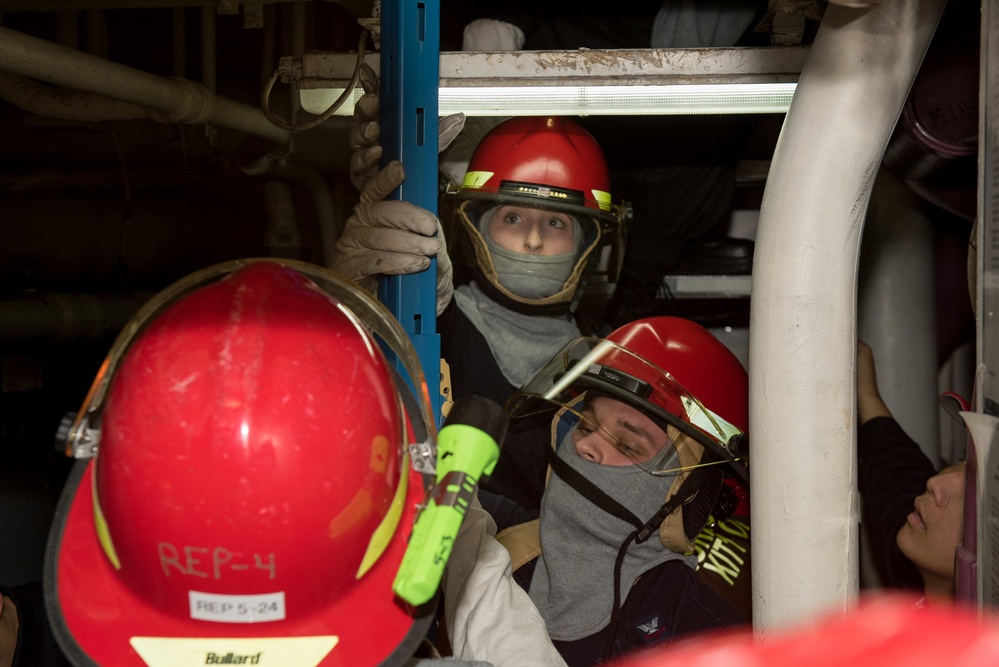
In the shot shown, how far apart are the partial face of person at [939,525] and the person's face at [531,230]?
50.1 inches

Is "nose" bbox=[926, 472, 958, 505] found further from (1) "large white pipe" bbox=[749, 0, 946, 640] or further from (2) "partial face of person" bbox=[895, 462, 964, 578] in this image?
(1) "large white pipe" bbox=[749, 0, 946, 640]

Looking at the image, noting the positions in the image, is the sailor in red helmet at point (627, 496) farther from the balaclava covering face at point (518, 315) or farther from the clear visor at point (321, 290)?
the clear visor at point (321, 290)

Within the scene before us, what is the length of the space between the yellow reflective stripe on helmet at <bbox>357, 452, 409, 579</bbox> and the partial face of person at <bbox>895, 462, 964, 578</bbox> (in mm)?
1331

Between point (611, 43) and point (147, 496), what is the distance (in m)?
1.99

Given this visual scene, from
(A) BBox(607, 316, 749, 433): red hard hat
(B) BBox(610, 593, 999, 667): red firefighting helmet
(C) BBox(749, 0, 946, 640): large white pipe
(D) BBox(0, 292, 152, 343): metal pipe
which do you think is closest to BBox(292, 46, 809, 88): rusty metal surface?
(C) BBox(749, 0, 946, 640): large white pipe

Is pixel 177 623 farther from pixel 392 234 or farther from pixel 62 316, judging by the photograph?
pixel 62 316

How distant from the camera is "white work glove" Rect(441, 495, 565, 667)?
5.13 ft

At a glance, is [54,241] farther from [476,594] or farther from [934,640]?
[934,640]

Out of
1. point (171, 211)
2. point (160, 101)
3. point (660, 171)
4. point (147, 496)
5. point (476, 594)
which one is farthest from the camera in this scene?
point (171, 211)

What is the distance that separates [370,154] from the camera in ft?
6.31

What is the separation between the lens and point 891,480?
7.56ft

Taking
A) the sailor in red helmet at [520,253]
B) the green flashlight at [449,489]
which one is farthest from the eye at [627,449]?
the green flashlight at [449,489]

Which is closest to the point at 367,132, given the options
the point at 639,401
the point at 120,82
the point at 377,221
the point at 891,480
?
the point at 377,221

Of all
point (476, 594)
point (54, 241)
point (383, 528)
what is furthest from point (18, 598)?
point (54, 241)
